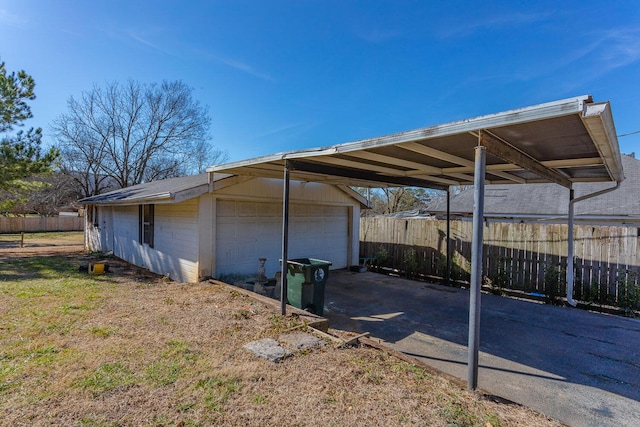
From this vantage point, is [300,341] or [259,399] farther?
[300,341]

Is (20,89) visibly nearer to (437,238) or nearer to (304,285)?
(304,285)

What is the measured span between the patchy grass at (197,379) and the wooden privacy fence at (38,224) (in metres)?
27.6

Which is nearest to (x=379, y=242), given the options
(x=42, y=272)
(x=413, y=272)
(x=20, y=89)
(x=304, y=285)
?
(x=413, y=272)

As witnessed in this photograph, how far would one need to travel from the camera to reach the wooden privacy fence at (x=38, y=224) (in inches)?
978

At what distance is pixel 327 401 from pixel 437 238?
7.16 metres

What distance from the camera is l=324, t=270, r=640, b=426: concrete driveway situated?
3.07m

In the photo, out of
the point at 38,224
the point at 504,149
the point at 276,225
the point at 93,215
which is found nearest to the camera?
the point at 504,149

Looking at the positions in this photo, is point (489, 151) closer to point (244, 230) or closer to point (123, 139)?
point (244, 230)

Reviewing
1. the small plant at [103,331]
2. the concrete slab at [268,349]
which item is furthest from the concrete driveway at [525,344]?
the small plant at [103,331]

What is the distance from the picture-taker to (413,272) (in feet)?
30.5

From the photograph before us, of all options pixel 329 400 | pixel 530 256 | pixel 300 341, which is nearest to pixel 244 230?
pixel 300 341

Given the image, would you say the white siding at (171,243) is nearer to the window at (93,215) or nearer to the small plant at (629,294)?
the window at (93,215)

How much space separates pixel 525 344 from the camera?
4.47 meters

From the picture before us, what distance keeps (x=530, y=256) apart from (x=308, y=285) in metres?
5.58
